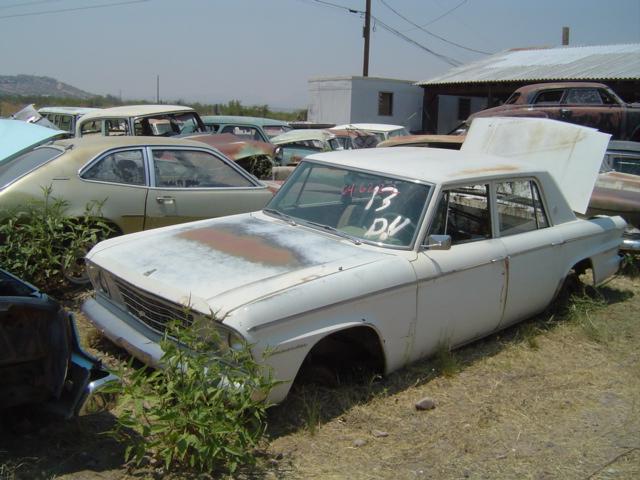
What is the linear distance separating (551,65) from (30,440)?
23802 millimetres

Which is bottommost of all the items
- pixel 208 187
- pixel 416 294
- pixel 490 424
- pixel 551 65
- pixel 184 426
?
pixel 490 424

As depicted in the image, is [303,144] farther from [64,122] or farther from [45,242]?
[45,242]

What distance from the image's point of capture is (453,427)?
3613mm

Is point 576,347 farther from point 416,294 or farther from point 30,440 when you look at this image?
point 30,440

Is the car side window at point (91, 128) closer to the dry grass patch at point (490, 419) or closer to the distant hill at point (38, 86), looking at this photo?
the dry grass patch at point (490, 419)

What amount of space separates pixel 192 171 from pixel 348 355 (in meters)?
2.96

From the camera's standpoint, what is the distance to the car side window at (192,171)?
6000 mm

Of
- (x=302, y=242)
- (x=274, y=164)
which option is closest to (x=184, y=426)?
(x=302, y=242)

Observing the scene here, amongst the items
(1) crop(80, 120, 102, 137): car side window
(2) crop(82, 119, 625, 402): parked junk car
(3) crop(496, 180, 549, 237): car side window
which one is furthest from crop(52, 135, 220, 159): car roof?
(1) crop(80, 120, 102, 137): car side window

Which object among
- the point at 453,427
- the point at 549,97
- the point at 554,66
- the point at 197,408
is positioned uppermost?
the point at 554,66

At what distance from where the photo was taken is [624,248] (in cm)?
657

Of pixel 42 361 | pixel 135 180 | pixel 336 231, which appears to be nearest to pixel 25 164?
pixel 135 180

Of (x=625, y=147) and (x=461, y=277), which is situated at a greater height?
(x=625, y=147)

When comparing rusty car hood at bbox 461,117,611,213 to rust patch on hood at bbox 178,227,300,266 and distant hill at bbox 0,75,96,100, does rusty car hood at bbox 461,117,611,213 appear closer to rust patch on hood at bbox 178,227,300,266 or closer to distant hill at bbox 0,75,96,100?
rust patch on hood at bbox 178,227,300,266
